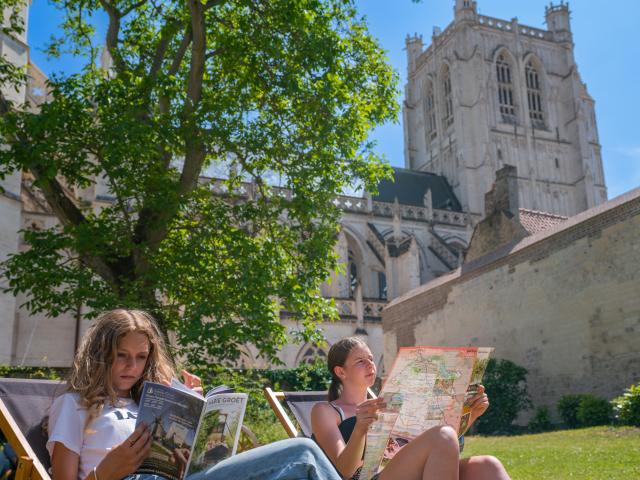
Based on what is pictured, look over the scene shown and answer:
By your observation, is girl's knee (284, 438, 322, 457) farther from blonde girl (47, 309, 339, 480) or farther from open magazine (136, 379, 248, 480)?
open magazine (136, 379, 248, 480)

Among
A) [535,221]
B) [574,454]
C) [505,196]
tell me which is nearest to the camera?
[574,454]

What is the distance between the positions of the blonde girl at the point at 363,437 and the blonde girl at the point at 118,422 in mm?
497

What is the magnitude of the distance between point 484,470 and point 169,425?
4.36ft

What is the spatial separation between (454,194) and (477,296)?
29.6 m

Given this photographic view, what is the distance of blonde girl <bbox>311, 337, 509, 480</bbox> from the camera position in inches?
105

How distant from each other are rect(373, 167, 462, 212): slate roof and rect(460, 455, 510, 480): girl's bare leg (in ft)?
128

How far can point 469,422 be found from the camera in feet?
10.3

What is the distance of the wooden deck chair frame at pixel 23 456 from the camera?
2691 mm

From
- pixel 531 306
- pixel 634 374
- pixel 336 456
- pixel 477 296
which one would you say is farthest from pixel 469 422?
pixel 477 296

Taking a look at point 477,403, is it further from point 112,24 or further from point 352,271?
point 352,271

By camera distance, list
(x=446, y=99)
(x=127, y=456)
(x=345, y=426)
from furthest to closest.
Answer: (x=446, y=99) → (x=345, y=426) → (x=127, y=456)

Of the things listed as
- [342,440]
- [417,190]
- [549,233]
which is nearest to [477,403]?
[342,440]

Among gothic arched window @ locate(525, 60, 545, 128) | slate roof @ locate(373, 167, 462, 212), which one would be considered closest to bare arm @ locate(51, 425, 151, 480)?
slate roof @ locate(373, 167, 462, 212)

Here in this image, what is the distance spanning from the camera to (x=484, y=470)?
2.79 metres
